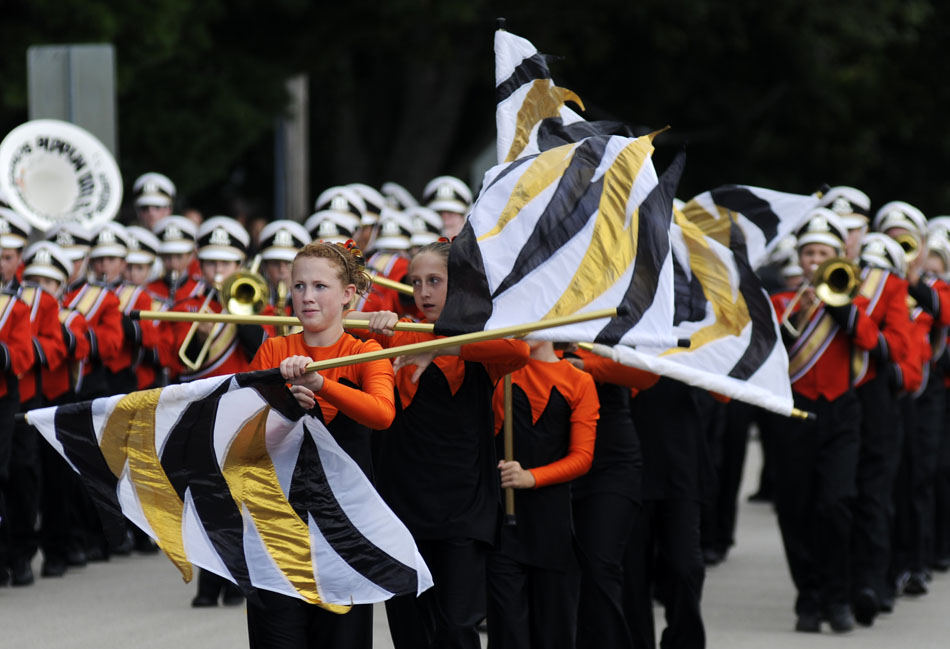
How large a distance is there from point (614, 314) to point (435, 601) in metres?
1.69

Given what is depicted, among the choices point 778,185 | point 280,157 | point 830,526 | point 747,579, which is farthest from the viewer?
point 778,185

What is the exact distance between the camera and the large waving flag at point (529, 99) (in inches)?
316

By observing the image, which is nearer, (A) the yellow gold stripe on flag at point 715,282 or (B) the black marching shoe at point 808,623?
(A) the yellow gold stripe on flag at point 715,282

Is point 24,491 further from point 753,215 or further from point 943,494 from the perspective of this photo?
point 943,494

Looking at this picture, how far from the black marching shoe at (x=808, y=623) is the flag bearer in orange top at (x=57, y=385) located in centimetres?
489

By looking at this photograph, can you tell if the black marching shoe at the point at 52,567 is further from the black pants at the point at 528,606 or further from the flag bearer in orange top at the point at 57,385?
the black pants at the point at 528,606

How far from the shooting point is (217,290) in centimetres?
1134

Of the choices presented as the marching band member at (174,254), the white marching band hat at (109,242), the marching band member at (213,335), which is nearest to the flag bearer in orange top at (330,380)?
the marching band member at (213,335)

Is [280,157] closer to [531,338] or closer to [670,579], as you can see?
[670,579]

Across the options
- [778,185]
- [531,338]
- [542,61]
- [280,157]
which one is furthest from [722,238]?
[778,185]

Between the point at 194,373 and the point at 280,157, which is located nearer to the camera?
the point at 194,373

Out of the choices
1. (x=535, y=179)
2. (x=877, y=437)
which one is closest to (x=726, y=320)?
(x=535, y=179)

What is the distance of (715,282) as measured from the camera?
877 centimetres

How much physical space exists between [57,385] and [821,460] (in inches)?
199
